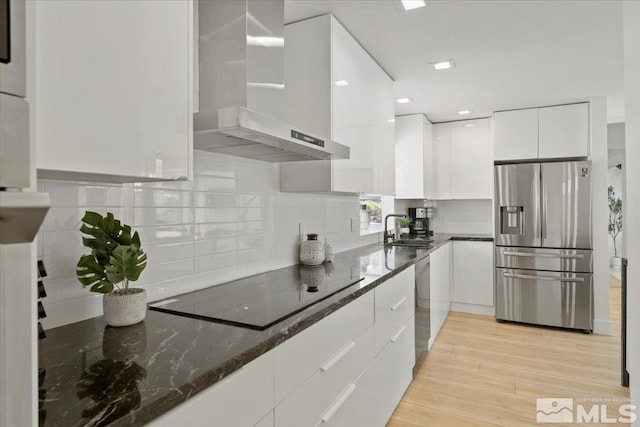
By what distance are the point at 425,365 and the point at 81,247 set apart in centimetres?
275

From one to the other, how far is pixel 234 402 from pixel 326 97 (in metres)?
1.70

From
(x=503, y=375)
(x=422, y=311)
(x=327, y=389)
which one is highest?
(x=327, y=389)

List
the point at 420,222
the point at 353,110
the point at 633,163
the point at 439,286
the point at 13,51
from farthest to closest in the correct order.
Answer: the point at 420,222
the point at 439,286
the point at 353,110
the point at 633,163
the point at 13,51

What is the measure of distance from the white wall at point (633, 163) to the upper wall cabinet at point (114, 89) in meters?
1.90

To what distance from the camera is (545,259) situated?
13.0 feet

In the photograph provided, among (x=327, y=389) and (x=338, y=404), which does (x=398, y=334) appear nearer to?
(x=338, y=404)

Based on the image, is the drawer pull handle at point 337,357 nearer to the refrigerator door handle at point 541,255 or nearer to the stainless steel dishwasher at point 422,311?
the stainless steel dishwasher at point 422,311

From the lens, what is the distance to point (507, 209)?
4.18 m

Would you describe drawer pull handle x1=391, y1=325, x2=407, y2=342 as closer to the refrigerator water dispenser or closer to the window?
the window

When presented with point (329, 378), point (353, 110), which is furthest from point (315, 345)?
point (353, 110)

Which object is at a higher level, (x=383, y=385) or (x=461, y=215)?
(x=461, y=215)

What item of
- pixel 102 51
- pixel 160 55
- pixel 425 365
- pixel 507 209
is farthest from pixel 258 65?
pixel 507 209

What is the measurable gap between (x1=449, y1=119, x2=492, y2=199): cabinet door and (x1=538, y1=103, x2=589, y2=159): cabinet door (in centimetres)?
67

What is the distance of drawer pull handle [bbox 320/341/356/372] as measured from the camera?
137cm
